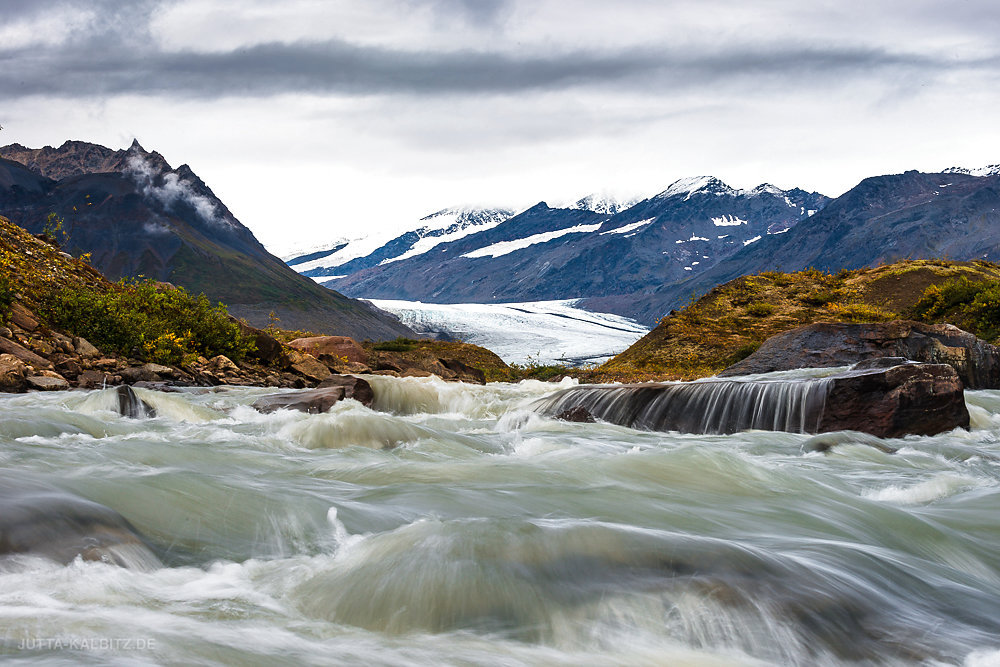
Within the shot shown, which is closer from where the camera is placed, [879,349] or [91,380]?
[91,380]

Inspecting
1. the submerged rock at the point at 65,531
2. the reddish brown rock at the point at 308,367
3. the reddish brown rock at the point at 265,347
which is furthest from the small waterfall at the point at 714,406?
the submerged rock at the point at 65,531

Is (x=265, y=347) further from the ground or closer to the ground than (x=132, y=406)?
further from the ground

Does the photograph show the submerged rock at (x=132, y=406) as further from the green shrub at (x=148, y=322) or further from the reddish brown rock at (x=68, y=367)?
the green shrub at (x=148, y=322)

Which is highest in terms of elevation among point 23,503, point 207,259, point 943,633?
point 207,259

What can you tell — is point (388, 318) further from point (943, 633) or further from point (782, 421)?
point (943, 633)

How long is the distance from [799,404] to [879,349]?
22.1 feet

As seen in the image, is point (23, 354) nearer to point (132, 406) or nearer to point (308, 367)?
point (132, 406)

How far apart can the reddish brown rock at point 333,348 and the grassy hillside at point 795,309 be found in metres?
7.99

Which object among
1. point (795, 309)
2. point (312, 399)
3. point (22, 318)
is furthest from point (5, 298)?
point (795, 309)

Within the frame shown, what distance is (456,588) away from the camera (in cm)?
471

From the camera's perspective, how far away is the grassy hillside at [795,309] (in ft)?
79.6

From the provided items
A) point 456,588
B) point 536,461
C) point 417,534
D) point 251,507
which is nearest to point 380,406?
point 536,461

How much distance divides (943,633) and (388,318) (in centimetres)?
11357

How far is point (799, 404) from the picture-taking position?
42.4 ft
